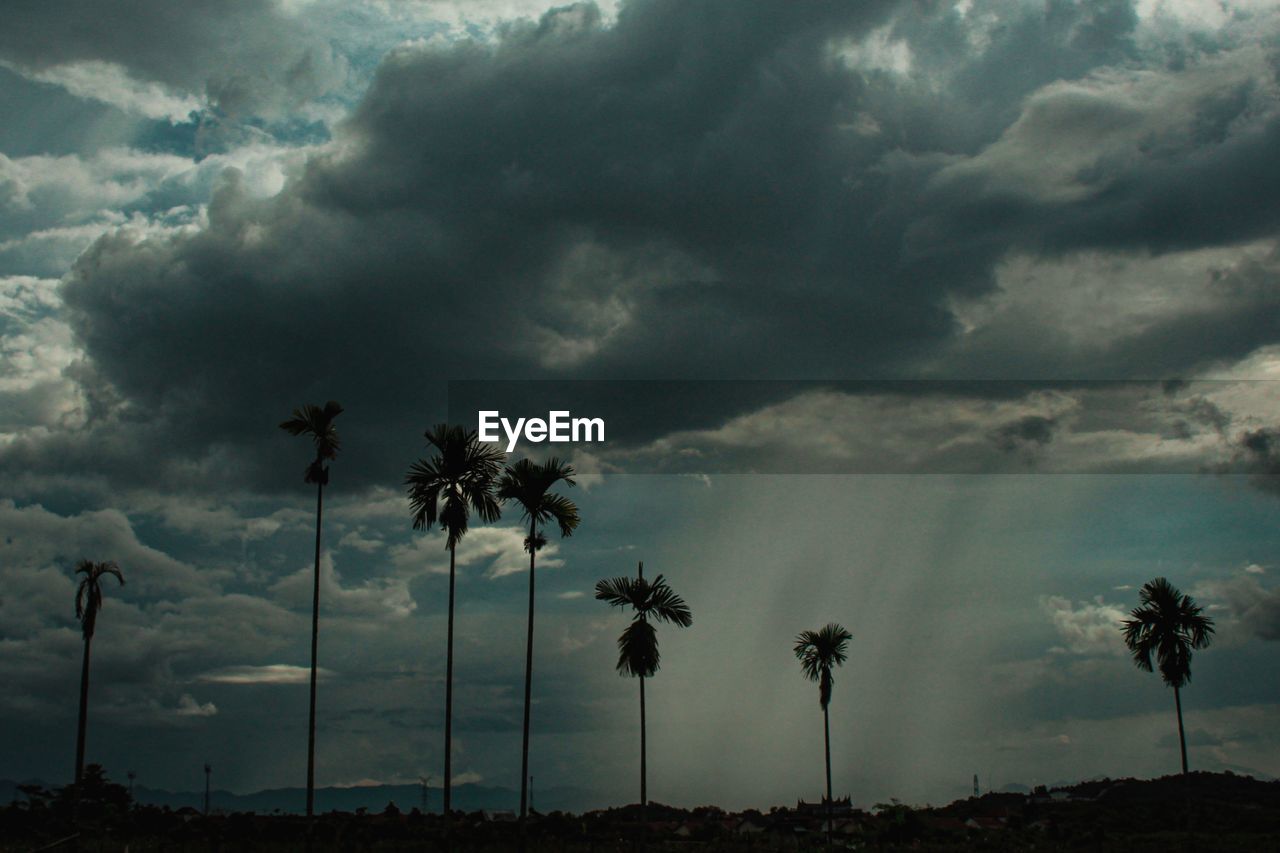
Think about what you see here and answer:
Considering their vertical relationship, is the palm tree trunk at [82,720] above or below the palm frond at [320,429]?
below

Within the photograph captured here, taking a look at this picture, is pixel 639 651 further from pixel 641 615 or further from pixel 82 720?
pixel 82 720

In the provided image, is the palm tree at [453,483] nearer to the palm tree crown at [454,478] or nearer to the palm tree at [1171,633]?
the palm tree crown at [454,478]

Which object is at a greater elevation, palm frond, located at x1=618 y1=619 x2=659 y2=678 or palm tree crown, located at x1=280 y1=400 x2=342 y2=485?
palm tree crown, located at x1=280 y1=400 x2=342 y2=485

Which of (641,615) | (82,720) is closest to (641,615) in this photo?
(641,615)

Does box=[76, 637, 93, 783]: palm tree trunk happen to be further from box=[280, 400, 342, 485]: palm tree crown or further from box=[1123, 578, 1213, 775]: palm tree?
box=[1123, 578, 1213, 775]: palm tree

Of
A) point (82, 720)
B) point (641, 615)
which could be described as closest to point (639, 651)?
point (641, 615)

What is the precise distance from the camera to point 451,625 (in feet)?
162

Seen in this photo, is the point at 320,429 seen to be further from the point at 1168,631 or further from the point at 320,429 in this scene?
the point at 1168,631

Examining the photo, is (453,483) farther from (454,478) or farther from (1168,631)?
(1168,631)

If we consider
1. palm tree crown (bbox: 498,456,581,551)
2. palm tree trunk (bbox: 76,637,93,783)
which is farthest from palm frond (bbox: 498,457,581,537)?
palm tree trunk (bbox: 76,637,93,783)

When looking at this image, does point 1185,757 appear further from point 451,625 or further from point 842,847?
point 451,625

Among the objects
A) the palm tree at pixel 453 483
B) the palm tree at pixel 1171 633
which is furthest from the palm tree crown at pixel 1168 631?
the palm tree at pixel 453 483

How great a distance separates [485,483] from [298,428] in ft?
32.6

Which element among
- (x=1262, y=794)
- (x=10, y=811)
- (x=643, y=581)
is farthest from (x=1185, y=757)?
(x=1262, y=794)
